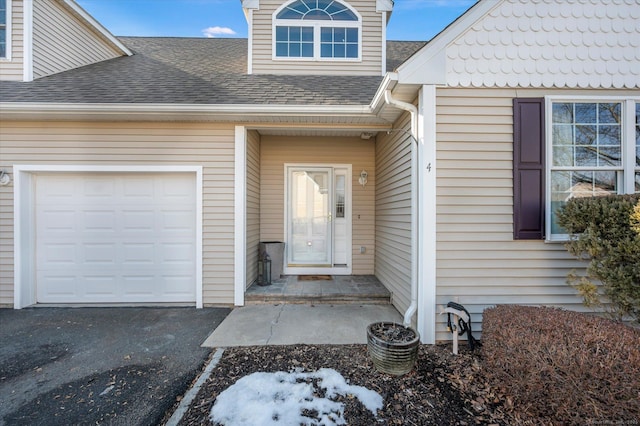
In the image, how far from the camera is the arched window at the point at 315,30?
219 inches

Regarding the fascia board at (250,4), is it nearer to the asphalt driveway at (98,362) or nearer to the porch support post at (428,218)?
the porch support post at (428,218)

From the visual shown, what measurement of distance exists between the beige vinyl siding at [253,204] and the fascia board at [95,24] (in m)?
3.94

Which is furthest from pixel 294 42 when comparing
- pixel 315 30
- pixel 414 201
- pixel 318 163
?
pixel 414 201

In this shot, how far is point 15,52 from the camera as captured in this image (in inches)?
184

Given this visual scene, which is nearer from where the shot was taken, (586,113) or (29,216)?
(586,113)

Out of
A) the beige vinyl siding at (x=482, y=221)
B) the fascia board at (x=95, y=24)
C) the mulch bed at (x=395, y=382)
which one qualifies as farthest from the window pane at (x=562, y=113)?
the fascia board at (x=95, y=24)

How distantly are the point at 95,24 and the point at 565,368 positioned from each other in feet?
28.7

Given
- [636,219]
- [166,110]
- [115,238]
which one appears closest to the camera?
[636,219]

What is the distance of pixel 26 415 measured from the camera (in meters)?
2.12

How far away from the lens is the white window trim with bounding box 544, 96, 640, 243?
316 cm

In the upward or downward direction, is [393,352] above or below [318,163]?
below

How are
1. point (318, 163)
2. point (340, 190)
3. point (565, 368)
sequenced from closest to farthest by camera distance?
point (565, 368), point (318, 163), point (340, 190)

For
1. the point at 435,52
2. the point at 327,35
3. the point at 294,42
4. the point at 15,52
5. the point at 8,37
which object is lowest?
the point at 435,52

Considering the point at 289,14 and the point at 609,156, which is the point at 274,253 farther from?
the point at 609,156
